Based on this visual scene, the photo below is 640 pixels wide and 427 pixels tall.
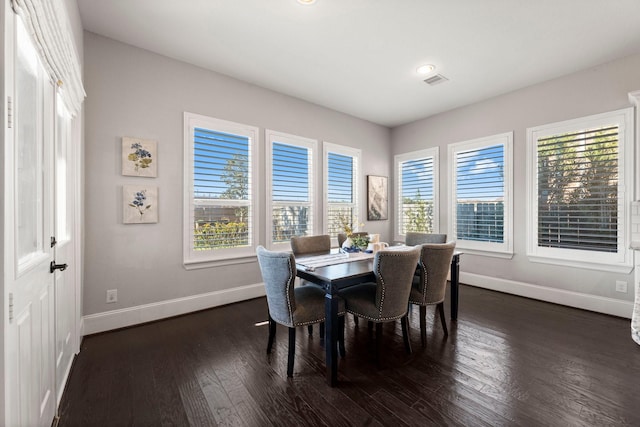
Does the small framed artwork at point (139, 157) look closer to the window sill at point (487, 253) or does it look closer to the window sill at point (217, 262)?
the window sill at point (217, 262)

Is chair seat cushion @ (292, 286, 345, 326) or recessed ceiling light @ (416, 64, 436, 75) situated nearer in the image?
chair seat cushion @ (292, 286, 345, 326)

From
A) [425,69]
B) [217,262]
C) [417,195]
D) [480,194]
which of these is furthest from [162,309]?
[480,194]

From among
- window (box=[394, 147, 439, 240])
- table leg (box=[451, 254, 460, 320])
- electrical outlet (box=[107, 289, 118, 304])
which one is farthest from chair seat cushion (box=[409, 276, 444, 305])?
electrical outlet (box=[107, 289, 118, 304])

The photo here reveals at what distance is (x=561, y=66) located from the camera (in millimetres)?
3312

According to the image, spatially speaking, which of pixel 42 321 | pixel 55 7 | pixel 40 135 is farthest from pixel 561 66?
pixel 42 321

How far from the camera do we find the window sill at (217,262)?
3277mm

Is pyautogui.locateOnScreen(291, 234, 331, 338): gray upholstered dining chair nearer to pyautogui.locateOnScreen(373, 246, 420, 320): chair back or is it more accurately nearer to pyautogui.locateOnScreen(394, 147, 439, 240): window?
pyautogui.locateOnScreen(373, 246, 420, 320): chair back

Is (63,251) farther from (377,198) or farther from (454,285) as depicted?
(377,198)

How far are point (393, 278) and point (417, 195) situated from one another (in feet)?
11.7

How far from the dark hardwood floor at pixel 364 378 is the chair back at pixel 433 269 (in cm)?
46

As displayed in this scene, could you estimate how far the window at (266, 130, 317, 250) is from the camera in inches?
156

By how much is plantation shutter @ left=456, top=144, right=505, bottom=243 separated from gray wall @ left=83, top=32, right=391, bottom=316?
330 cm

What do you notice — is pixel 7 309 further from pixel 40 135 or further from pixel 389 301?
pixel 389 301

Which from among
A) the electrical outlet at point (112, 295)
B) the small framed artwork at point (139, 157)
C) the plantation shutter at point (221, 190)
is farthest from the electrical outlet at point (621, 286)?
the electrical outlet at point (112, 295)
